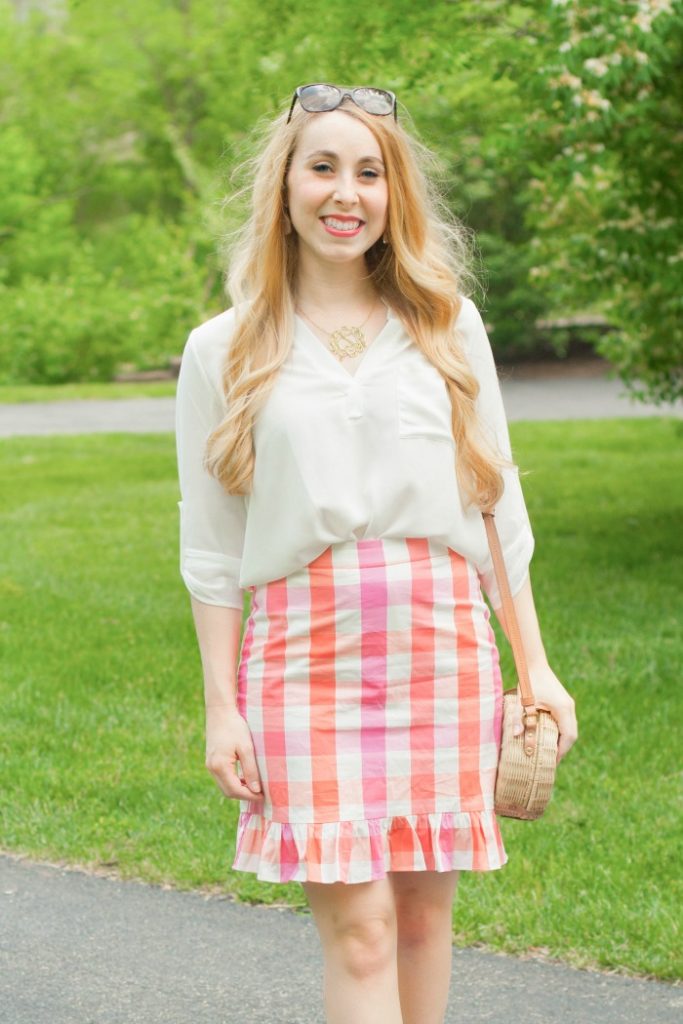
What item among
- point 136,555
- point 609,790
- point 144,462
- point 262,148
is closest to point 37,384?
point 144,462

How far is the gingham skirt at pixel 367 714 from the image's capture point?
2.58 metres

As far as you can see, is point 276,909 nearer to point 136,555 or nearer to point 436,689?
point 436,689

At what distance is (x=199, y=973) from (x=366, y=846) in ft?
5.05

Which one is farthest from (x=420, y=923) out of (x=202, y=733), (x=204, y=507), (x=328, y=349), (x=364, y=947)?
(x=202, y=733)

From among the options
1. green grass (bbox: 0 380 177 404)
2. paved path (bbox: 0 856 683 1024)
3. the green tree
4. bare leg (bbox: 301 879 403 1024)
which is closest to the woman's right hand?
bare leg (bbox: 301 879 403 1024)

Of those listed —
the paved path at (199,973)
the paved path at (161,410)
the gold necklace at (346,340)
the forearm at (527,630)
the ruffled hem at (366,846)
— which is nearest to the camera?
the ruffled hem at (366,846)

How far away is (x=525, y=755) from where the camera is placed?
2.68 m

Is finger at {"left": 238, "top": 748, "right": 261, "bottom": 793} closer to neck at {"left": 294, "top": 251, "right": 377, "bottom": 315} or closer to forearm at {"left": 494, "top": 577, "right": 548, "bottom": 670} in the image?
forearm at {"left": 494, "top": 577, "right": 548, "bottom": 670}

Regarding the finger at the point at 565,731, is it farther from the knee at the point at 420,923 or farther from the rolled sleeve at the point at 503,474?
the knee at the point at 420,923

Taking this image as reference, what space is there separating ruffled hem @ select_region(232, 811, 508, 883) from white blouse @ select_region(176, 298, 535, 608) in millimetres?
404

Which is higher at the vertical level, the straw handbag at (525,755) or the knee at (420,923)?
the straw handbag at (525,755)

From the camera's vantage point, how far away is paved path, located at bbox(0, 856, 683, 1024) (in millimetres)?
3695

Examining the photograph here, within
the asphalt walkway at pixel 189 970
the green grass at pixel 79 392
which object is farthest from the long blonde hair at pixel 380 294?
the green grass at pixel 79 392

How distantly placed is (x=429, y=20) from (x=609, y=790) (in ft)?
15.9
